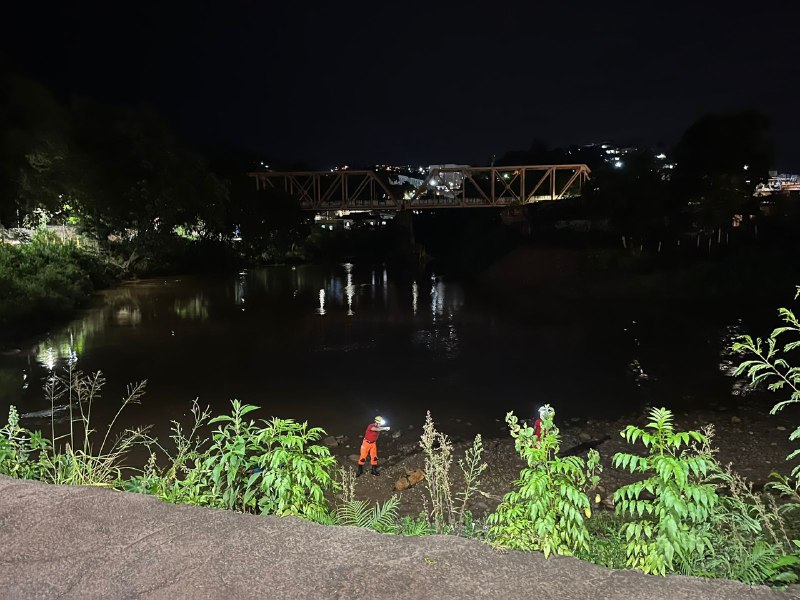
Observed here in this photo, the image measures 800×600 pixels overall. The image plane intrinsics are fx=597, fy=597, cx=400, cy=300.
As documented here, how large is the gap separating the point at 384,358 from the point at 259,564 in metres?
18.7

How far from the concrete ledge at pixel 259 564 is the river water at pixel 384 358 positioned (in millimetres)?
9775

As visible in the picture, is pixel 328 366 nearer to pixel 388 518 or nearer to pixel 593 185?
pixel 388 518

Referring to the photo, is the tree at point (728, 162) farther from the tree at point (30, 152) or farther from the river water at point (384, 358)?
the tree at point (30, 152)

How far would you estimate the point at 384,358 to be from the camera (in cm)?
2255

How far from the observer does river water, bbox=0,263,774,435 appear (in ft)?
53.6

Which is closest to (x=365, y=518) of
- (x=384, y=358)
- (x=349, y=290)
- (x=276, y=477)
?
(x=276, y=477)

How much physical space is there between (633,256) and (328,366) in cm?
2988

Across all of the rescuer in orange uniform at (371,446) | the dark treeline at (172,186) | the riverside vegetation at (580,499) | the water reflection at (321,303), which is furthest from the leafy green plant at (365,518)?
the dark treeline at (172,186)

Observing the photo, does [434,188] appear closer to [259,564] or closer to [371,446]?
[371,446]

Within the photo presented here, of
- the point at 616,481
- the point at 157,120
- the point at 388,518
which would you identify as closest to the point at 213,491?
the point at 388,518

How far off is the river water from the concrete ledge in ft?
32.1

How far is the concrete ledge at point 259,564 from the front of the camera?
3574 millimetres

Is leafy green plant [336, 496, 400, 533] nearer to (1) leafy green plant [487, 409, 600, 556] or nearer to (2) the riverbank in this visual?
(1) leafy green plant [487, 409, 600, 556]

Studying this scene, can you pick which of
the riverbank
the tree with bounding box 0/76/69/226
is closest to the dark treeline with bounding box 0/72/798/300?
the tree with bounding box 0/76/69/226
